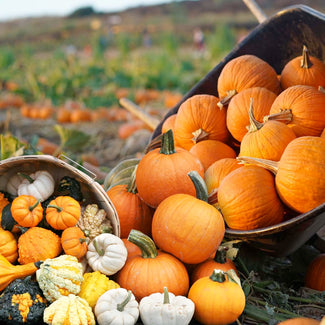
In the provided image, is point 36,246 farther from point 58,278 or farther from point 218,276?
point 218,276

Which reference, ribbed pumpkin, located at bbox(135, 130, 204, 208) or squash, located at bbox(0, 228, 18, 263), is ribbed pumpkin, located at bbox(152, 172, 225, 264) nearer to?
ribbed pumpkin, located at bbox(135, 130, 204, 208)

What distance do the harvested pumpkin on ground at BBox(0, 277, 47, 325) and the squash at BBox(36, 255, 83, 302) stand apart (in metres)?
0.04

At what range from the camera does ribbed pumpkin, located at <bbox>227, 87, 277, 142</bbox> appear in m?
2.54

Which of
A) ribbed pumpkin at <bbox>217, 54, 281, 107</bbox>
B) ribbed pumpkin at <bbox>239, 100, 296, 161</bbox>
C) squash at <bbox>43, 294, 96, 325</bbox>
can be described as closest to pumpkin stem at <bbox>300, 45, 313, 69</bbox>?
ribbed pumpkin at <bbox>217, 54, 281, 107</bbox>

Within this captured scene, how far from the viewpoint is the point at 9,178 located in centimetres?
222

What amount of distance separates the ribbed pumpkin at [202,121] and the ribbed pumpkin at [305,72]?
45 centimetres

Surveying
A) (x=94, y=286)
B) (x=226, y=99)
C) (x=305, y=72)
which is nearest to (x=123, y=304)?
(x=94, y=286)

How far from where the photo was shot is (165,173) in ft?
7.19

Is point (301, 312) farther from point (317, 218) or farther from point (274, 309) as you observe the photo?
point (317, 218)

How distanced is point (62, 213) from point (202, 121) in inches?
43.2

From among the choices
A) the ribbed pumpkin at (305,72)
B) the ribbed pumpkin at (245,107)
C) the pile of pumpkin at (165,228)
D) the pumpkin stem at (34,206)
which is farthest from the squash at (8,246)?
the ribbed pumpkin at (305,72)

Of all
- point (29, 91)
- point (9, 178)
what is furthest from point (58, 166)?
point (29, 91)

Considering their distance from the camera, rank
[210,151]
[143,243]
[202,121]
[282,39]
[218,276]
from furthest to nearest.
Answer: [282,39] → [202,121] → [210,151] → [143,243] → [218,276]

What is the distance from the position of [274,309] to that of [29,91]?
9.70 metres
